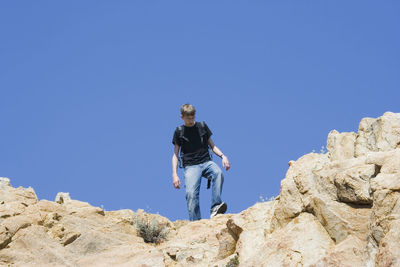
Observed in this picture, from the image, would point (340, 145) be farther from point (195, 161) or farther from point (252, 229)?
point (195, 161)

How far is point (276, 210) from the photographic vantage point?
9070 mm

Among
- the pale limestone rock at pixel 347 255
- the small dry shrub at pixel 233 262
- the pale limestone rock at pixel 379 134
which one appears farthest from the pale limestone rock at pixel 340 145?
the small dry shrub at pixel 233 262

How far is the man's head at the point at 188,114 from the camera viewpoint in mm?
13609

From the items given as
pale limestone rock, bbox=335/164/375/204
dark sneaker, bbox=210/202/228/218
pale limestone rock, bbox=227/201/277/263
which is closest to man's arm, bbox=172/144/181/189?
dark sneaker, bbox=210/202/228/218

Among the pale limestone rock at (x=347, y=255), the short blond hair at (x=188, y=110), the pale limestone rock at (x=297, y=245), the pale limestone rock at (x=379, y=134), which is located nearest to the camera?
the pale limestone rock at (x=347, y=255)

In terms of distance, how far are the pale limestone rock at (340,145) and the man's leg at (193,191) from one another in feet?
14.9

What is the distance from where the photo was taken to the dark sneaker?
1327 centimetres

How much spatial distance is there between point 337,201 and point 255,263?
1.41 metres

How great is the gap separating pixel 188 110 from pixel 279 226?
5239mm

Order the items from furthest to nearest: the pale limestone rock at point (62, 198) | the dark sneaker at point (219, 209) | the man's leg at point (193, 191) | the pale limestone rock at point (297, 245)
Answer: the pale limestone rock at point (62, 198)
the man's leg at point (193, 191)
the dark sneaker at point (219, 209)
the pale limestone rock at point (297, 245)

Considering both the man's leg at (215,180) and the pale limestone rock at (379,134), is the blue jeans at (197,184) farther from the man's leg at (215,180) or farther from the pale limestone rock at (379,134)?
the pale limestone rock at (379,134)

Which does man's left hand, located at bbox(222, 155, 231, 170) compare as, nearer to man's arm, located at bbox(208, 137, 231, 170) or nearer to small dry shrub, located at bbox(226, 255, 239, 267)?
man's arm, located at bbox(208, 137, 231, 170)

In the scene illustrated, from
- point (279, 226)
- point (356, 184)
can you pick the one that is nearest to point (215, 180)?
point (279, 226)

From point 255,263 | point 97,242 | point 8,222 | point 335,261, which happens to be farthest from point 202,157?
point 335,261
